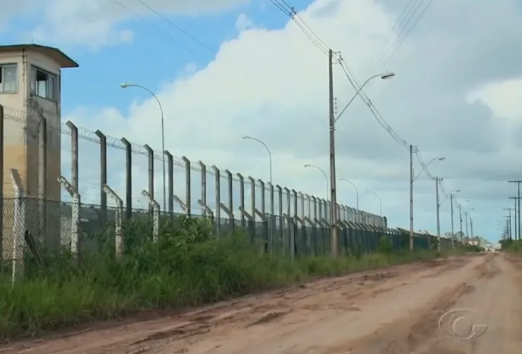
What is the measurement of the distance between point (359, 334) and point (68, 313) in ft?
16.6

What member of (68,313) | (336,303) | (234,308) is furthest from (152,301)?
(336,303)

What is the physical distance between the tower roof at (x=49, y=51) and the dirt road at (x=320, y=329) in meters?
11.2

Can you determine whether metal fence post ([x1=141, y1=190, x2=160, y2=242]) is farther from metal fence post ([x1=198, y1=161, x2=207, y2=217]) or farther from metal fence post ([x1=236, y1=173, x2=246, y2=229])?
metal fence post ([x1=236, y1=173, x2=246, y2=229])

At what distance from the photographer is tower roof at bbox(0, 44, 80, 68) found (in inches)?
1057

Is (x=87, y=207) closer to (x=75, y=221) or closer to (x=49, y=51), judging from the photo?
(x=75, y=221)

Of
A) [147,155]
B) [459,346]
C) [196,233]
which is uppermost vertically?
[147,155]

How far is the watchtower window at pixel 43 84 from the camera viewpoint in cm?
2712

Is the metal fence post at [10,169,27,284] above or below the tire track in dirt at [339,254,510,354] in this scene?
above

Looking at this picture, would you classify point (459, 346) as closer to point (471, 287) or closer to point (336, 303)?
point (336, 303)

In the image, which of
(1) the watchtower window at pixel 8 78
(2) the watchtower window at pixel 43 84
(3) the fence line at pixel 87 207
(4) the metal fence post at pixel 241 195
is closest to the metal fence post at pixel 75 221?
(3) the fence line at pixel 87 207

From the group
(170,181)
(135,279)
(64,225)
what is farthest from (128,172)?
(135,279)

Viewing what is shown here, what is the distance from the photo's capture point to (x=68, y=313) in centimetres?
1482

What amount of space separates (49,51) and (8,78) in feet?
7.63

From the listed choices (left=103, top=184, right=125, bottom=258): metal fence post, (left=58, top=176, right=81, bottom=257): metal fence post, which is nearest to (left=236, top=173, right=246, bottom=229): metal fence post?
(left=103, top=184, right=125, bottom=258): metal fence post
